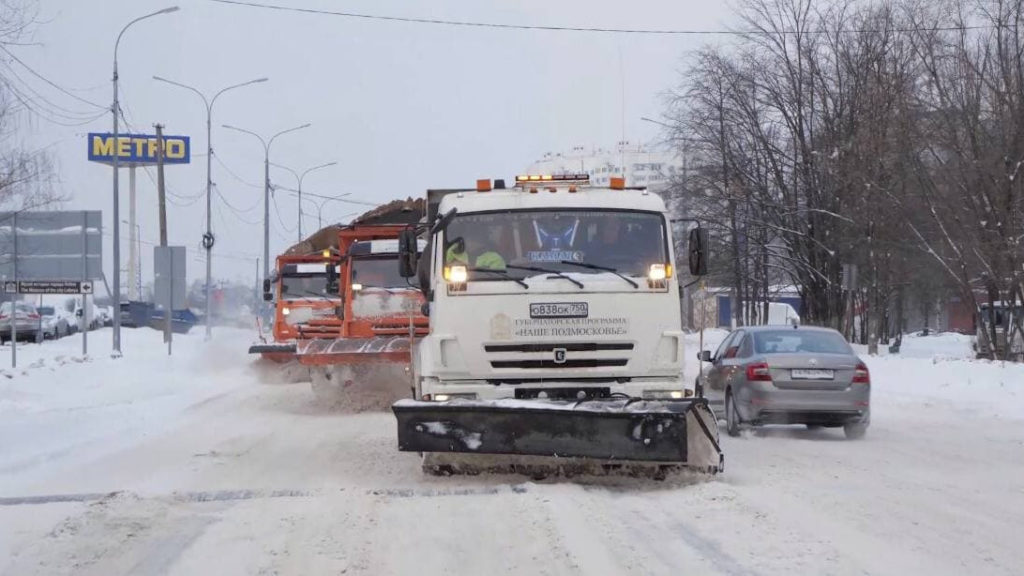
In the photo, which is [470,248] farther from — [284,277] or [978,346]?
[978,346]

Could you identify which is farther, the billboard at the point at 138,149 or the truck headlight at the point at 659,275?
the billboard at the point at 138,149

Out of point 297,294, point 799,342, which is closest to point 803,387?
point 799,342

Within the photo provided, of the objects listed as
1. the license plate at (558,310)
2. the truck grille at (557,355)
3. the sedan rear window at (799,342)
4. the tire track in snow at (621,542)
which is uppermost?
the license plate at (558,310)

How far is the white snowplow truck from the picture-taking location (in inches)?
387

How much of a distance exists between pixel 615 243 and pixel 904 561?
182 inches

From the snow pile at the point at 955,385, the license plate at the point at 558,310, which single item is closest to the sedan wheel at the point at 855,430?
the snow pile at the point at 955,385

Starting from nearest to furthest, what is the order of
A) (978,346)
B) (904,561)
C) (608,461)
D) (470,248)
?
(904,561) < (608,461) < (470,248) < (978,346)

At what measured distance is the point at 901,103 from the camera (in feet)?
113

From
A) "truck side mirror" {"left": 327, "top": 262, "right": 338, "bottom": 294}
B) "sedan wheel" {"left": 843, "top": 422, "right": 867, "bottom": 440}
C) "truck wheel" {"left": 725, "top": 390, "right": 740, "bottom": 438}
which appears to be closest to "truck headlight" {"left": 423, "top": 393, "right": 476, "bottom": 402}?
"truck wheel" {"left": 725, "top": 390, "right": 740, "bottom": 438}

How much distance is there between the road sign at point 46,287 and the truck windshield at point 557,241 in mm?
16573

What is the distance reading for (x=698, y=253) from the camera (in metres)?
11.2

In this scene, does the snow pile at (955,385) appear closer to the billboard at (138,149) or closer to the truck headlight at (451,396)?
the truck headlight at (451,396)

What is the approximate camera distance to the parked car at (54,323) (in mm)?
51219

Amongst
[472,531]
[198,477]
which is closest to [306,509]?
[472,531]
